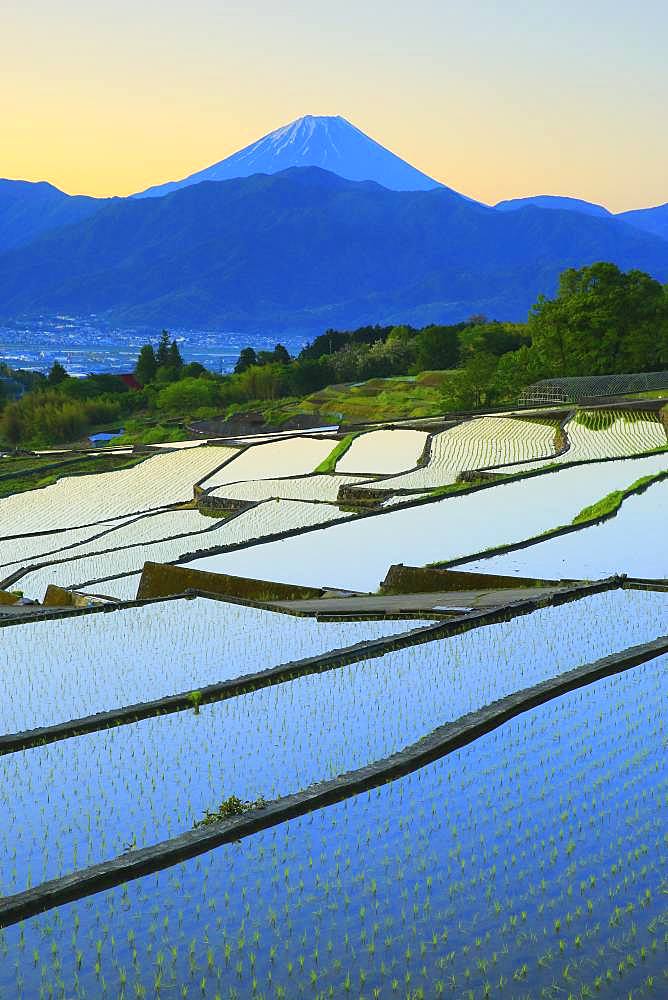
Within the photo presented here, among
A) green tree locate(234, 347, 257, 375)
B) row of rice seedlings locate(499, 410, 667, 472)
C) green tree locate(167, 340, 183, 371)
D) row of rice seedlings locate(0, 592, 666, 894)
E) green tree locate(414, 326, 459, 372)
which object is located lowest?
row of rice seedlings locate(0, 592, 666, 894)

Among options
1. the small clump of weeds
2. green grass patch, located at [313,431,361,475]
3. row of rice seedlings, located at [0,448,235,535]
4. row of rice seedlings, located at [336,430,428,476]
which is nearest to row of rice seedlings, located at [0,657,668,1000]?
the small clump of weeds

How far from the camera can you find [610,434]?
136 ft

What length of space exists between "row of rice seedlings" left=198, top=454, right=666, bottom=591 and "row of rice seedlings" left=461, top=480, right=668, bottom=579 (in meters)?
0.48

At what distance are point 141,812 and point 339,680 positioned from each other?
12.4ft

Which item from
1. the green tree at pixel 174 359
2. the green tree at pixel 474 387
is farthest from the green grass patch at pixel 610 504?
the green tree at pixel 174 359

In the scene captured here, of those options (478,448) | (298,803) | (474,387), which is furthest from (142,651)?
(474,387)

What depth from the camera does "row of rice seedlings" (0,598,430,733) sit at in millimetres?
11555

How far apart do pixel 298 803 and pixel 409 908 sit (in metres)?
1.59

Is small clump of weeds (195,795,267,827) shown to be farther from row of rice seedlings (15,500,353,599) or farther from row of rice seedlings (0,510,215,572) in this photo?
row of rice seedlings (0,510,215,572)

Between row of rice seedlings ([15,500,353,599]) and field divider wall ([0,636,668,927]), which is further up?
field divider wall ([0,636,668,927])

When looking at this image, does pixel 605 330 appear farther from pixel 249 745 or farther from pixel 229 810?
pixel 229 810

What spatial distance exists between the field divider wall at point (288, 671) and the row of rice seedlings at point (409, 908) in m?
2.98

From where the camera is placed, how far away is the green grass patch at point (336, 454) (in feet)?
130

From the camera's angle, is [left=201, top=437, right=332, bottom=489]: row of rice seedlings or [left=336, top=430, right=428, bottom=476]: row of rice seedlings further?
[left=201, top=437, right=332, bottom=489]: row of rice seedlings
